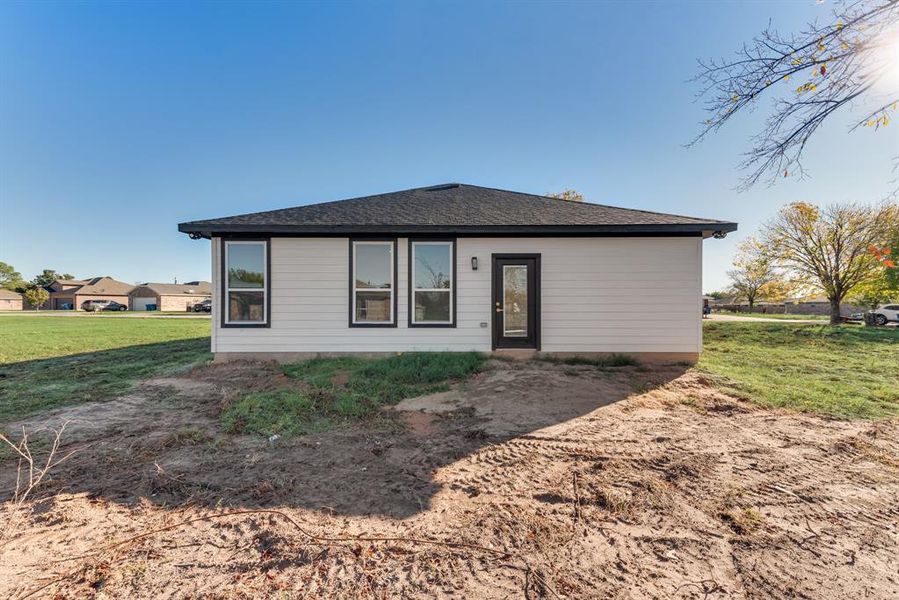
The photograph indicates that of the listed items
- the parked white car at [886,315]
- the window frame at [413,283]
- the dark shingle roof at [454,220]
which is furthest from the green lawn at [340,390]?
the parked white car at [886,315]

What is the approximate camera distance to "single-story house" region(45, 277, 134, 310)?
58.4 meters

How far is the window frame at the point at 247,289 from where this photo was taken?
7328 mm

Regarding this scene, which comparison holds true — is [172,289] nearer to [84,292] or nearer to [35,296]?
[84,292]

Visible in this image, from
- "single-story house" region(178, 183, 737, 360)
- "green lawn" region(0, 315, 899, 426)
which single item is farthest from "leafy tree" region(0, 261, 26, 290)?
"single-story house" region(178, 183, 737, 360)

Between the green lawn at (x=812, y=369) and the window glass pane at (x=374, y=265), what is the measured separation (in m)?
6.66

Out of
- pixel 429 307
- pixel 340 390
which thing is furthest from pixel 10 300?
pixel 340 390

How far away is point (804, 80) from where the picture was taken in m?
4.28

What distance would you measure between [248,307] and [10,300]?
279ft

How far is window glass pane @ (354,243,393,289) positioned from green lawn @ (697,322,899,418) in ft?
21.9

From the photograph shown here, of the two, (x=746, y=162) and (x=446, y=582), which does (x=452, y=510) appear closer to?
(x=446, y=582)

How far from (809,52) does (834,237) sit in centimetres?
1898

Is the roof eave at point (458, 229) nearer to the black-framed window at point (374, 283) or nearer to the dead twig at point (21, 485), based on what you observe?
the black-framed window at point (374, 283)

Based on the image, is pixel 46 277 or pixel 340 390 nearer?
pixel 340 390

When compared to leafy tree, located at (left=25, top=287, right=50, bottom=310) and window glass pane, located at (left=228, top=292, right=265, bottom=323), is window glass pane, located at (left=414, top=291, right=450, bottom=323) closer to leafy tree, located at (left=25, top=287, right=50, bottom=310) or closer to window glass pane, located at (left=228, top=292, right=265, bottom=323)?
window glass pane, located at (left=228, top=292, right=265, bottom=323)
